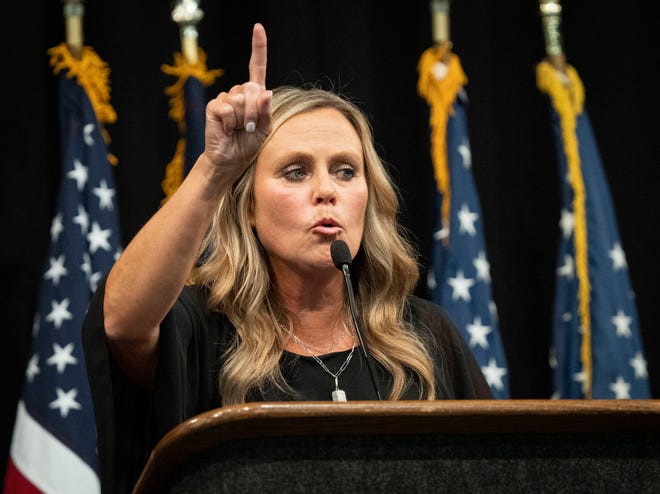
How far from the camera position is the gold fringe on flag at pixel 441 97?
2975 millimetres

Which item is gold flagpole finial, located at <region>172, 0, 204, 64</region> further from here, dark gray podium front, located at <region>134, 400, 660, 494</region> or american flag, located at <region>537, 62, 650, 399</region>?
dark gray podium front, located at <region>134, 400, 660, 494</region>

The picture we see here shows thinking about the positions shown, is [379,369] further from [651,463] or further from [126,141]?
[126,141]

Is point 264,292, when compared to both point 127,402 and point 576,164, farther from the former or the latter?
point 576,164

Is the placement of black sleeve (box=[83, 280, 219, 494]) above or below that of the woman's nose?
below

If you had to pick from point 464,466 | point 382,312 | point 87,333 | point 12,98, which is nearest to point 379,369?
point 382,312

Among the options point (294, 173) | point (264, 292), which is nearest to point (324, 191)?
point (294, 173)

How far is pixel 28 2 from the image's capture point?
2938 mm

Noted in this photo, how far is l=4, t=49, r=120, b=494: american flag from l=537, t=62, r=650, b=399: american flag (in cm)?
137

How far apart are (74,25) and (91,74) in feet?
0.48

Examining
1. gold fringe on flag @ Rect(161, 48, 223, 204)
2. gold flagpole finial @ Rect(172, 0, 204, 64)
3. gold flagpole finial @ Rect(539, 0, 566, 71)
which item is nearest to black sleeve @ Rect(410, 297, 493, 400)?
gold fringe on flag @ Rect(161, 48, 223, 204)

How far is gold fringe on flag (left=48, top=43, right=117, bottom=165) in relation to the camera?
9.21 feet

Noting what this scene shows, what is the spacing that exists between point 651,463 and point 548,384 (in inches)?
85.4

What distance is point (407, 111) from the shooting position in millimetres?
3230

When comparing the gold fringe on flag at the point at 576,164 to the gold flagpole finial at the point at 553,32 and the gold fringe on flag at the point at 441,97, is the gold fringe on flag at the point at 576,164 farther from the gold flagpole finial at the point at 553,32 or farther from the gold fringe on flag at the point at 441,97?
the gold fringe on flag at the point at 441,97
